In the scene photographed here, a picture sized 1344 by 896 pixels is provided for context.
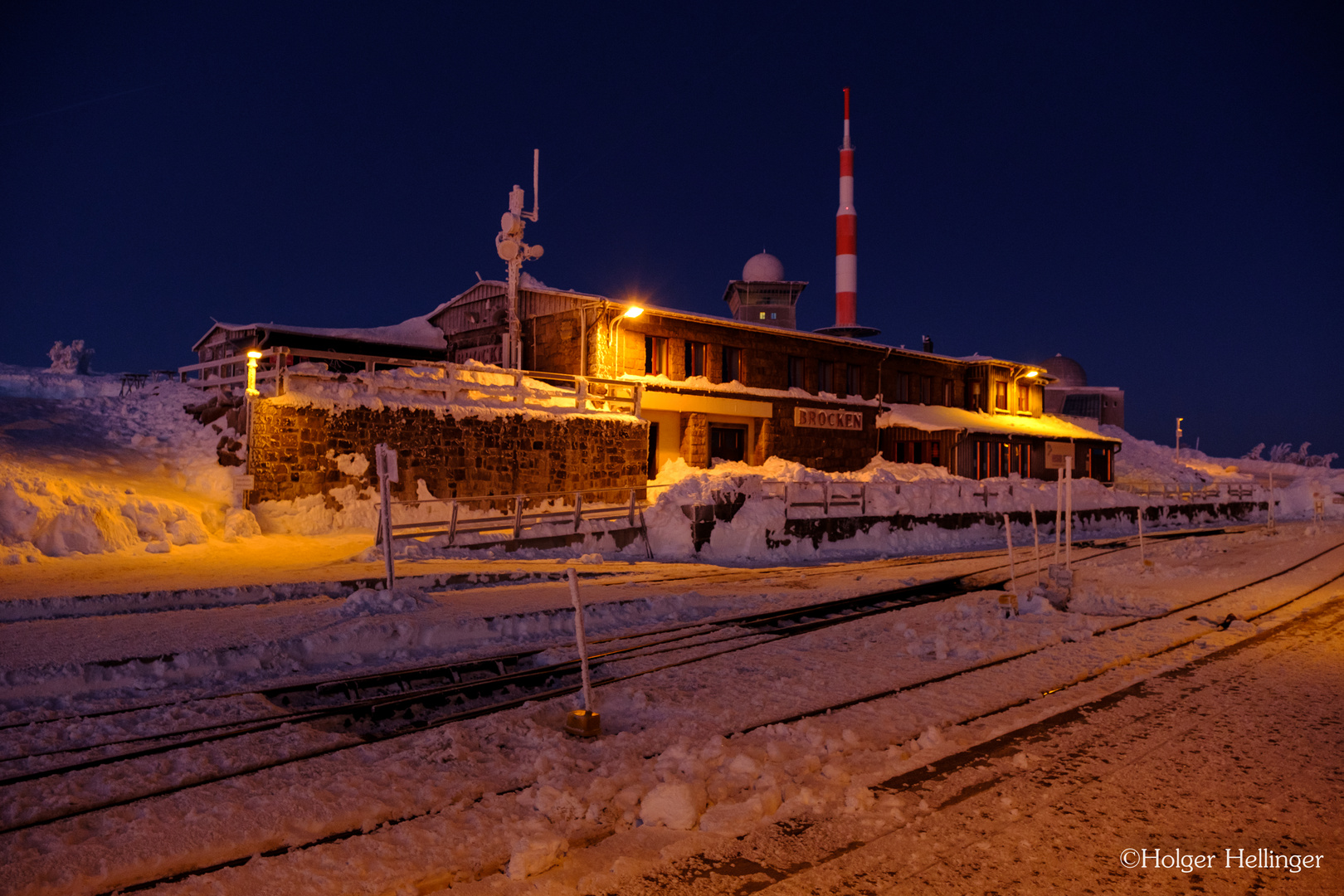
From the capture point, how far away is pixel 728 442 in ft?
103

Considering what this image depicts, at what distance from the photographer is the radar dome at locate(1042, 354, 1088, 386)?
69562 millimetres

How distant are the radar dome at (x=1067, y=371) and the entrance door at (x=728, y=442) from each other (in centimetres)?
4769

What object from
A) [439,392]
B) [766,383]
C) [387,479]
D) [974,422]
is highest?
[766,383]

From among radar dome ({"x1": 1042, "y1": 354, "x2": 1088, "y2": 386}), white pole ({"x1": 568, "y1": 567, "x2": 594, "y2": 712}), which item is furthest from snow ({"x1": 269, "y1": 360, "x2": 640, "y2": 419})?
radar dome ({"x1": 1042, "y1": 354, "x2": 1088, "y2": 386})

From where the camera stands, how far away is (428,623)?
9.52 m

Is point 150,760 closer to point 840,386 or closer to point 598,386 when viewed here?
point 598,386

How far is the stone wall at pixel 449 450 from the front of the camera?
1802cm

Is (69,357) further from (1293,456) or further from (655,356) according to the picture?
(1293,456)

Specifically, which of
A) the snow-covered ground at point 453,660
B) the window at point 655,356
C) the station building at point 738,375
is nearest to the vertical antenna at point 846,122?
the station building at point 738,375

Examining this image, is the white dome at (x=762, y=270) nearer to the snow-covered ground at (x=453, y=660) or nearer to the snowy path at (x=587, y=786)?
the snow-covered ground at (x=453, y=660)

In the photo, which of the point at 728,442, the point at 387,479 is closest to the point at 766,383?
the point at 728,442

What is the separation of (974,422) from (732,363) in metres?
13.8

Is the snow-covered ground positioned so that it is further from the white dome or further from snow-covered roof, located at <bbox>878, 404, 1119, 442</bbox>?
the white dome

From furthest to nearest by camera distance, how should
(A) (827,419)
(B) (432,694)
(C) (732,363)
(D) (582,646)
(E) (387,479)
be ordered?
(A) (827,419) < (C) (732,363) < (E) (387,479) < (B) (432,694) < (D) (582,646)
